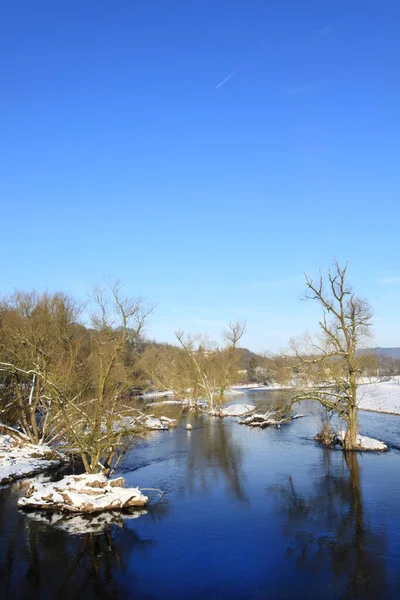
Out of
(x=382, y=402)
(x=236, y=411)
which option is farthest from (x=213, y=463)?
(x=382, y=402)

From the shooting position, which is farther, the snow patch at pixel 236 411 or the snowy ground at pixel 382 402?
the snow patch at pixel 236 411

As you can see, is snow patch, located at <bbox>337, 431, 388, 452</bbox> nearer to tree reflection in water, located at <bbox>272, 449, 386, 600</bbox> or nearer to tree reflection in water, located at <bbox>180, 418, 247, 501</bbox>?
tree reflection in water, located at <bbox>272, 449, 386, 600</bbox>

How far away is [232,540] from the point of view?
1574 centimetres

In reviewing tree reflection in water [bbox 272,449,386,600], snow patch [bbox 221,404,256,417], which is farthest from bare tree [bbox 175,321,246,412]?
tree reflection in water [bbox 272,449,386,600]

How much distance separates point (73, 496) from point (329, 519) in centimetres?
1056

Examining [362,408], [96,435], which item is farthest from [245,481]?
[362,408]

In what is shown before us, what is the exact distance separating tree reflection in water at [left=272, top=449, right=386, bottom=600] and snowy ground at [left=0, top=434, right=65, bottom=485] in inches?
560

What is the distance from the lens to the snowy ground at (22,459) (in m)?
25.3

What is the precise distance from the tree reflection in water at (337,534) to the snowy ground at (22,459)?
46.7 ft

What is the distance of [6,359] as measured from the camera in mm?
30516

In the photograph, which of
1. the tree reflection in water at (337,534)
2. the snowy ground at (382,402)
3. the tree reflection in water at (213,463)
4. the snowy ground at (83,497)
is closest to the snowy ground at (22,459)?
the snowy ground at (83,497)

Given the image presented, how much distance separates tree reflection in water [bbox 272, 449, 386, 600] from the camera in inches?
503

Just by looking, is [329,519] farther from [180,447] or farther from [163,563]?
[180,447]

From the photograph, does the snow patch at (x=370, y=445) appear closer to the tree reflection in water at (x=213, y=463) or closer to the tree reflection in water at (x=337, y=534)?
the tree reflection in water at (x=337, y=534)
